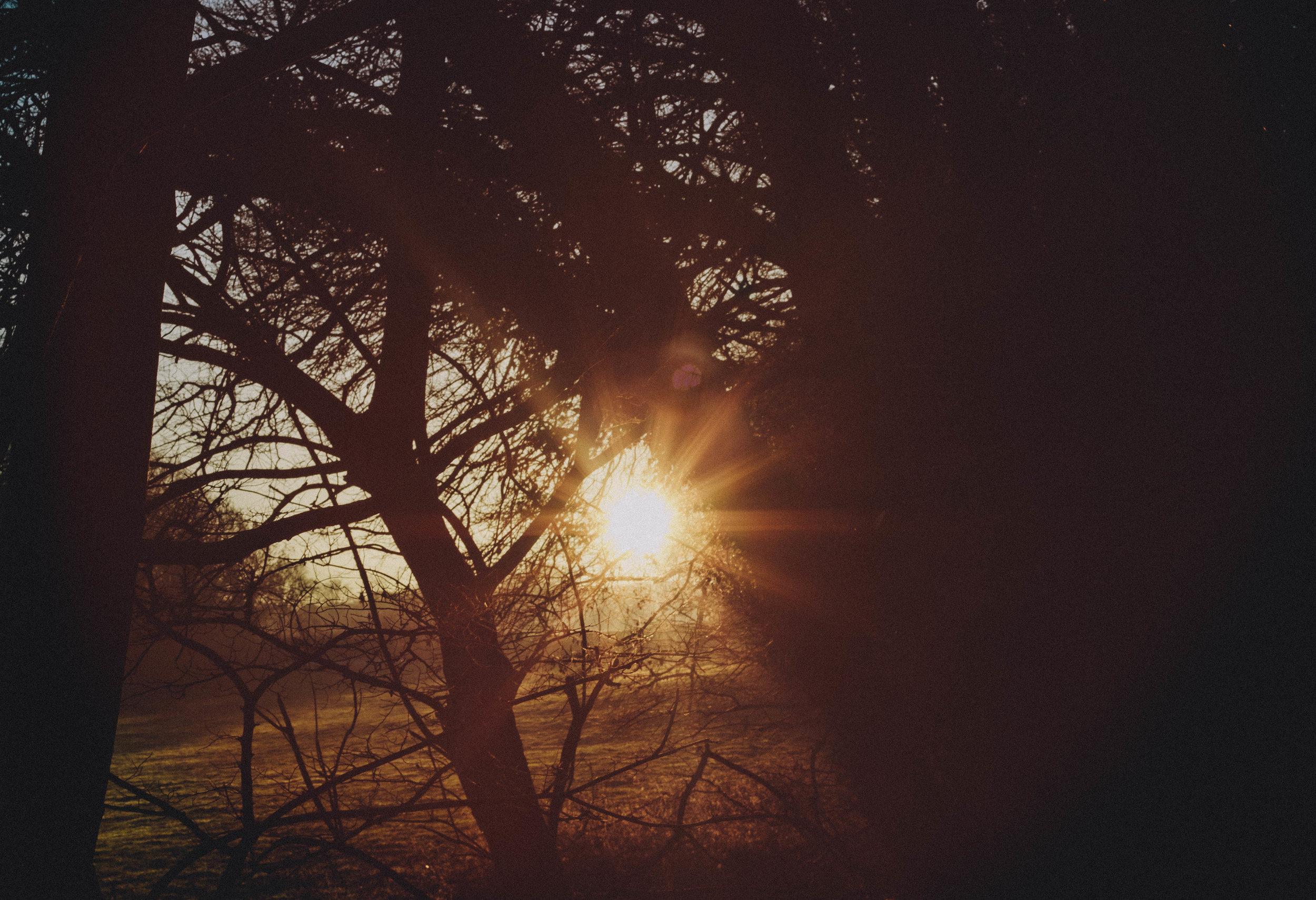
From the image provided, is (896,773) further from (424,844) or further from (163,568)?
(163,568)

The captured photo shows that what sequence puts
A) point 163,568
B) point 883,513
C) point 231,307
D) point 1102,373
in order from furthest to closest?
point 163,568 → point 231,307 → point 883,513 → point 1102,373

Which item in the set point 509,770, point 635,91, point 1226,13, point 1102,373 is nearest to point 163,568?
point 509,770

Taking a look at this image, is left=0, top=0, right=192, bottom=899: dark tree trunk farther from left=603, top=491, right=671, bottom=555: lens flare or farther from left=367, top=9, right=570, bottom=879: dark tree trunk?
left=603, top=491, right=671, bottom=555: lens flare

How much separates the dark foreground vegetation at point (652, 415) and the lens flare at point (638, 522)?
8 centimetres

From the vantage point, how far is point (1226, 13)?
8.32ft

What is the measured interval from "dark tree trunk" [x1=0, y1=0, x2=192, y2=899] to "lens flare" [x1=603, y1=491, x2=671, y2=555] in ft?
5.20

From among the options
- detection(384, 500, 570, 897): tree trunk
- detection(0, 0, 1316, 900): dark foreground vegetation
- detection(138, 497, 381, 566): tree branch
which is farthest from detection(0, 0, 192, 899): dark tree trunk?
detection(138, 497, 381, 566): tree branch

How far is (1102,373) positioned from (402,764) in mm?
2787

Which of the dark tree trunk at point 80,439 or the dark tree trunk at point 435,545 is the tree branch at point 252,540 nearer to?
the dark tree trunk at point 435,545

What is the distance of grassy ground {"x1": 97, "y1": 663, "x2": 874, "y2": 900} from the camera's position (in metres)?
2.80

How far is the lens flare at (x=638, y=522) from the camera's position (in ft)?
9.70

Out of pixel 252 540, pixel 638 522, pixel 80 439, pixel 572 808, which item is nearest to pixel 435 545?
pixel 638 522

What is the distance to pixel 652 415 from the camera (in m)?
3.88

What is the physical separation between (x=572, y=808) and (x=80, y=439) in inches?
94.5
